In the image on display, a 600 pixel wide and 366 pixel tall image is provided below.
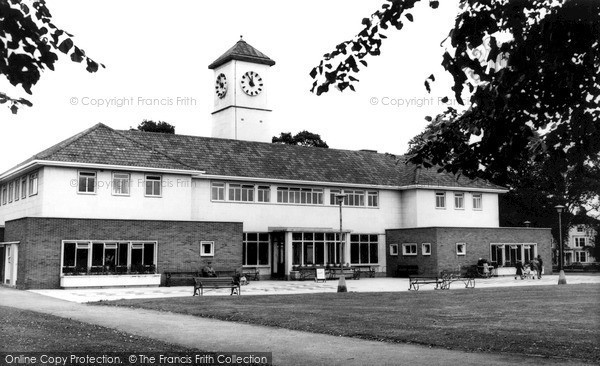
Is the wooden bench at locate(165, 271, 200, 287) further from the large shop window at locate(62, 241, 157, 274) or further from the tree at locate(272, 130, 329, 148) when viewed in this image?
the tree at locate(272, 130, 329, 148)

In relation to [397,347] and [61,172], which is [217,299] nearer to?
[397,347]

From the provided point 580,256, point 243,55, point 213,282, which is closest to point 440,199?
point 243,55

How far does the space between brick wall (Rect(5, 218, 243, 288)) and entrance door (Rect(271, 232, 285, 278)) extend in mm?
5533

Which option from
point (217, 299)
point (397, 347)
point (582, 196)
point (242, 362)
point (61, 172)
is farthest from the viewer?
point (582, 196)

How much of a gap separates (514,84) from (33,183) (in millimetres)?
31444

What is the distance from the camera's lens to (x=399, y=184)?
46.5m

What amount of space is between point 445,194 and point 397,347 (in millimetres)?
36576

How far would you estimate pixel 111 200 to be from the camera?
35.5 m

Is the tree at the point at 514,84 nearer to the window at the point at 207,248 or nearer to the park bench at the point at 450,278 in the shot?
the park bench at the point at 450,278

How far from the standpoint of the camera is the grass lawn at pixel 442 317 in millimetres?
11508

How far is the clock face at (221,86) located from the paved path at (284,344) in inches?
A: 1623

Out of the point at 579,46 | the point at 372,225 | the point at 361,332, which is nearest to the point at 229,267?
the point at 372,225

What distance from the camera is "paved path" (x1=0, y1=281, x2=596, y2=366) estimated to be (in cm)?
983

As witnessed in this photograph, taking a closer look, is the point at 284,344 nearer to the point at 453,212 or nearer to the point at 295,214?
the point at 295,214
